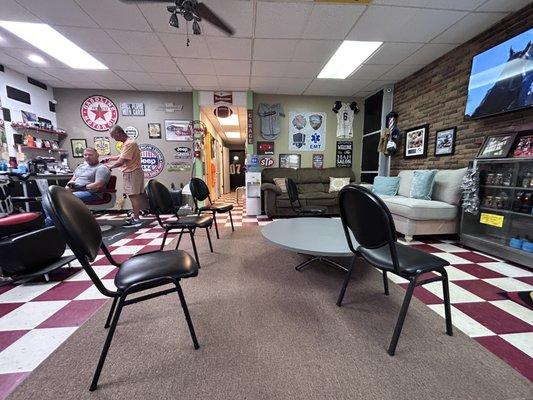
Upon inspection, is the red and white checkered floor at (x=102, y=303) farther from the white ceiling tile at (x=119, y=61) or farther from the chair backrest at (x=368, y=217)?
the white ceiling tile at (x=119, y=61)

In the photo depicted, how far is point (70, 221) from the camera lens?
2.80 feet

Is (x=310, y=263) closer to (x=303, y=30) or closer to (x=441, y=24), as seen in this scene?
(x=303, y=30)

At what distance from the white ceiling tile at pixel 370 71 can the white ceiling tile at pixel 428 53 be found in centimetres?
32

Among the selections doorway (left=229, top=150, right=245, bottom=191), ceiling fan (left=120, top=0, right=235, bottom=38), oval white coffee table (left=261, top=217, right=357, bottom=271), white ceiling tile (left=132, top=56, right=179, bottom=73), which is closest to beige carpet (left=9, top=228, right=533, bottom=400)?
oval white coffee table (left=261, top=217, right=357, bottom=271)

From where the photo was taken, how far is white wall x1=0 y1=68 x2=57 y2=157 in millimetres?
3759

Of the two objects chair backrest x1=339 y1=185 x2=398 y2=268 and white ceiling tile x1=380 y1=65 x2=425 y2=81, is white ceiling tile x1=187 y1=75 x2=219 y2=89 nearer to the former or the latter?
white ceiling tile x1=380 y1=65 x2=425 y2=81

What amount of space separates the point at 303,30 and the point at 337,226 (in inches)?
99.1

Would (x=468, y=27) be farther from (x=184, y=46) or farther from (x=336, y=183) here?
(x=184, y=46)

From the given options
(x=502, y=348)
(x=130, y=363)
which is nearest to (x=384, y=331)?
(x=502, y=348)

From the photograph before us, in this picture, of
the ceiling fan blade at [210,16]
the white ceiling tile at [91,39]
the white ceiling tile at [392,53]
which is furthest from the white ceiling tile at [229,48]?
the white ceiling tile at [392,53]

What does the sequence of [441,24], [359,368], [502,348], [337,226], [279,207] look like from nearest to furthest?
[359,368] → [502,348] → [337,226] → [441,24] → [279,207]

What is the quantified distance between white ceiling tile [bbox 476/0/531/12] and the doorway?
11.1 meters

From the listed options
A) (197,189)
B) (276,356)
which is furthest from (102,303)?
(197,189)

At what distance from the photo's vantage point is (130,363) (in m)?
1.05
